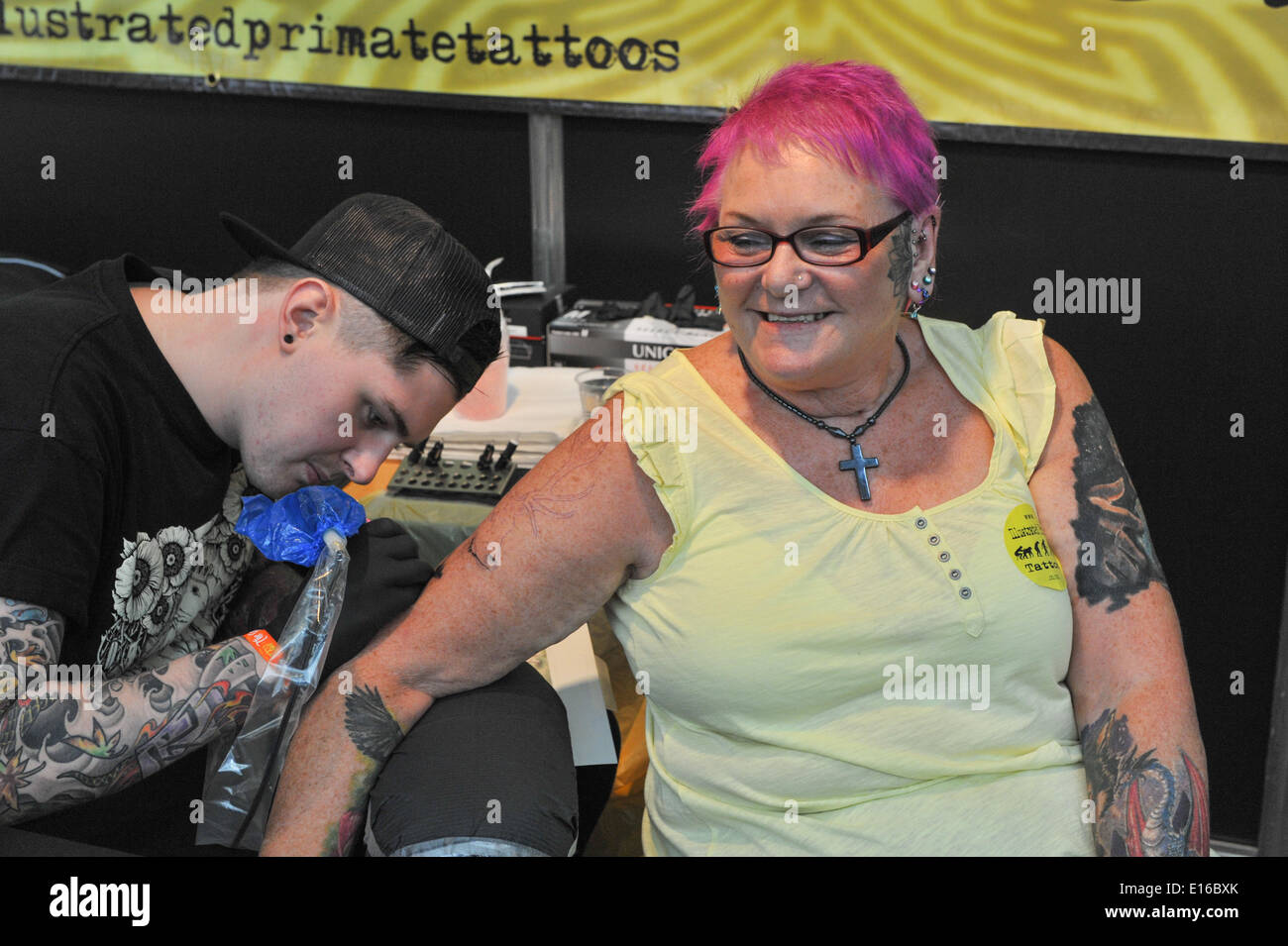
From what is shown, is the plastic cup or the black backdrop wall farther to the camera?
the black backdrop wall

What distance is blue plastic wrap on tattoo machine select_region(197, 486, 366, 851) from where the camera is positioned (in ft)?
4.22

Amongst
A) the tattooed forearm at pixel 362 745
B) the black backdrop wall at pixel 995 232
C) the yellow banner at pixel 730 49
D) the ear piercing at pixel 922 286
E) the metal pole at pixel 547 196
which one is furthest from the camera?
the metal pole at pixel 547 196

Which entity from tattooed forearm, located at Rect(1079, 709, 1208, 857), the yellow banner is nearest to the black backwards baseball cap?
tattooed forearm, located at Rect(1079, 709, 1208, 857)

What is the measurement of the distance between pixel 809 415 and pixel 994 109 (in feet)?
3.69

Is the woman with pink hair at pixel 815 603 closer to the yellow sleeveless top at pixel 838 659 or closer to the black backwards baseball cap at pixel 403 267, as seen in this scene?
the yellow sleeveless top at pixel 838 659

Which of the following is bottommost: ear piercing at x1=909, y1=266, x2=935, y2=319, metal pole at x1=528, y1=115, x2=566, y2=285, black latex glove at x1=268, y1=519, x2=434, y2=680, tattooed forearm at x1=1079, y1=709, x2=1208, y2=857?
tattooed forearm at x1=1079, y1=709, x2=1208, y2=857

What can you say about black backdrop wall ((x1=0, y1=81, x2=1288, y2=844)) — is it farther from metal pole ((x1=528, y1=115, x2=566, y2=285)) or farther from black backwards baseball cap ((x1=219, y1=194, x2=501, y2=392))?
black backwards baseball cap ((x1=219, y1=194, x2=501, y2=392))

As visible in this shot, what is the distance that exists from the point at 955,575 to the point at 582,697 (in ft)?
1.82

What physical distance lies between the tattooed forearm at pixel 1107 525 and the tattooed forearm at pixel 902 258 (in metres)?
0.32

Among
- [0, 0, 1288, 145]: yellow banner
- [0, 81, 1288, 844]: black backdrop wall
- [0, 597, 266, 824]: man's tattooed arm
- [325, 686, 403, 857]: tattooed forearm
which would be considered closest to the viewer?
[0, 597, 266, 824]: man's tattooed arm

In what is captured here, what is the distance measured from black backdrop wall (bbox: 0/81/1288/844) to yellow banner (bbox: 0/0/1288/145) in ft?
0.27

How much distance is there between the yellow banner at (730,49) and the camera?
6.77ft

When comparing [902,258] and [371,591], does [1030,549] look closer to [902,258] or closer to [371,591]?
[902,258]

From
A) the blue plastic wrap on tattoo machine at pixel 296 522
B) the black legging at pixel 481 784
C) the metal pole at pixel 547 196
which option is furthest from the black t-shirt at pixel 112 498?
the metal pole at pixel 547 196
